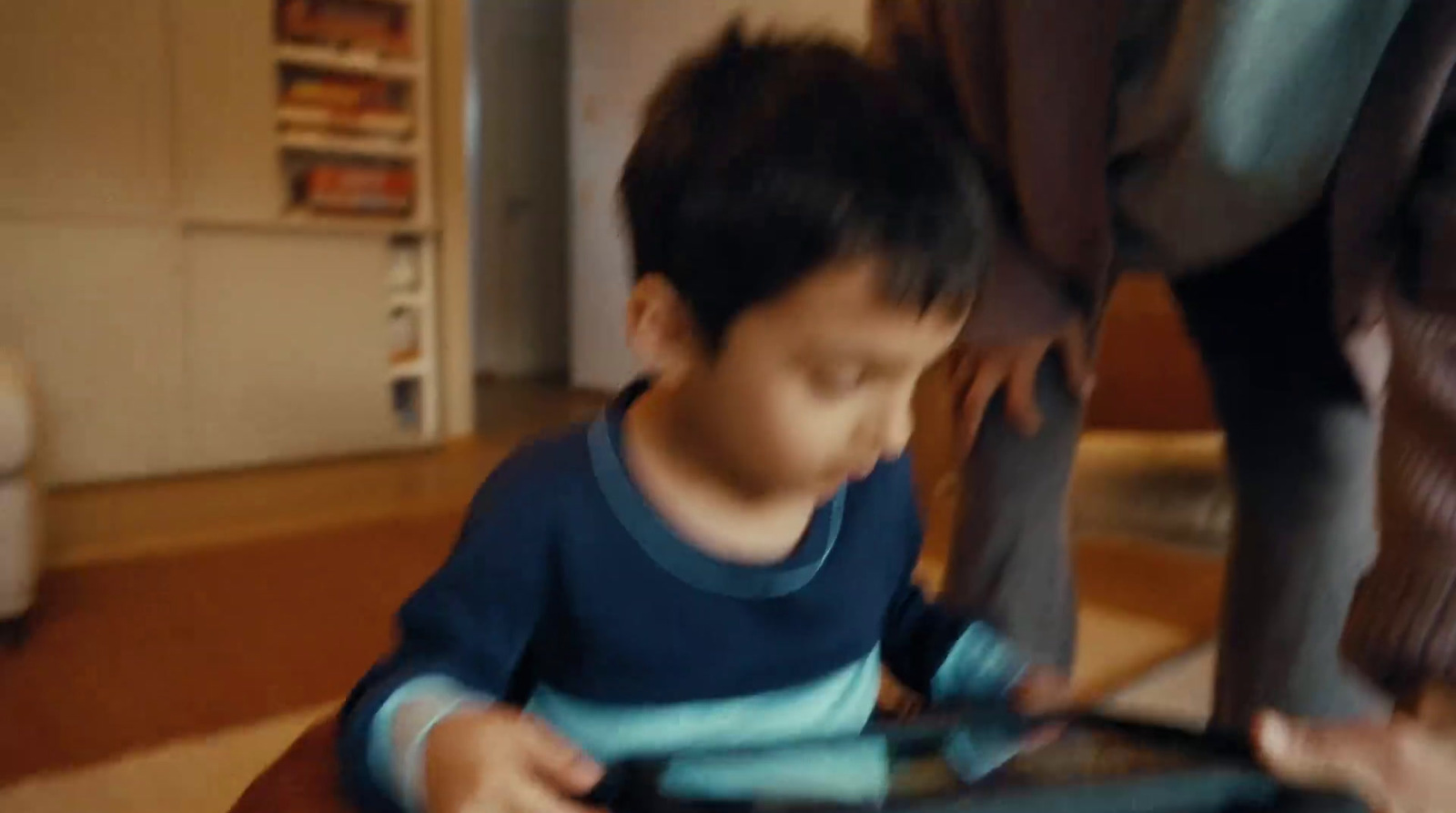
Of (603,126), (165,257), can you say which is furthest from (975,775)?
(603,126)

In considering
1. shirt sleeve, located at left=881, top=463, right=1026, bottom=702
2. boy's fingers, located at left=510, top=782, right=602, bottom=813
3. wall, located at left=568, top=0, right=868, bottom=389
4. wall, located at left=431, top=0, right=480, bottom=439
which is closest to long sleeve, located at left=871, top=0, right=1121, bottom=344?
shirt sleeve, located at left=881, top=463, right=1026, bottom=702

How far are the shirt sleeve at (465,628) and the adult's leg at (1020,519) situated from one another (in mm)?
410

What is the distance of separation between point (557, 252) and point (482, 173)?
0.38m

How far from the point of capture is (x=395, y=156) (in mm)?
2643

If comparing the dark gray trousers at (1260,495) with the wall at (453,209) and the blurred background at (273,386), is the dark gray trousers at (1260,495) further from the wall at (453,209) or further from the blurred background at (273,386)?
the wall at (453,209)

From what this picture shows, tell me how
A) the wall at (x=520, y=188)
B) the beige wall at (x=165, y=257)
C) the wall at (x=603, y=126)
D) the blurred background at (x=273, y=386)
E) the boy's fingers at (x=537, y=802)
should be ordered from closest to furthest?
the boy's fingers at (x=537, y=802)
the blurred background at (x=273, y=386)
the beige wall at (x=165, y=257)
the wall at (x=603, y=126)
the wall at (x=520, y=188)

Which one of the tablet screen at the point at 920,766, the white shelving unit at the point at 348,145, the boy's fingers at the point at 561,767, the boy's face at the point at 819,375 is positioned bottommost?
the tablet screen at the point at 920,766

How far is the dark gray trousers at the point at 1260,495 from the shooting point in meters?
0.79

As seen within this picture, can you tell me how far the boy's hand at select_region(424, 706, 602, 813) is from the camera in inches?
17.1

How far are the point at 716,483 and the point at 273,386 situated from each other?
6.94 ft

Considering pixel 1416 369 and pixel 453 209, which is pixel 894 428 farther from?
pixel 453 209

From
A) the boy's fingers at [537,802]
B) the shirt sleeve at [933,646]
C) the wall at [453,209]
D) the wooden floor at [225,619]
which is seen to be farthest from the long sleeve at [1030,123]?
the wall at [453,209]

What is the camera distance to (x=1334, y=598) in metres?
0.82

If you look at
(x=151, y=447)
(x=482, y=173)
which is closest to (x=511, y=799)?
(x=151, y=447)
